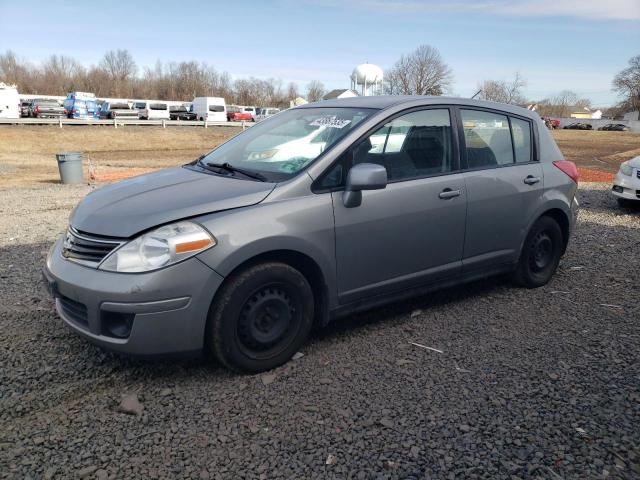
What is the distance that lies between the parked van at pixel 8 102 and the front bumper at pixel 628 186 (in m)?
43.8

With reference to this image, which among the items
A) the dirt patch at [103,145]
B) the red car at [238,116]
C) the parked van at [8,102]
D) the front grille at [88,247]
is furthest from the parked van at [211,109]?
the front grille at [88,247]

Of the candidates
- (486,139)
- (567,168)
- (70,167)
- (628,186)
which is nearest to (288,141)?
(486,139)

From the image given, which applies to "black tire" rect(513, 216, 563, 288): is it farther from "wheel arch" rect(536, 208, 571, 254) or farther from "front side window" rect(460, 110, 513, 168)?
"front side window" rect(460, 110, 513, 168)

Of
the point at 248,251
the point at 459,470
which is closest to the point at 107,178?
the point at 248,251

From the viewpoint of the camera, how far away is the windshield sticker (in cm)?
374

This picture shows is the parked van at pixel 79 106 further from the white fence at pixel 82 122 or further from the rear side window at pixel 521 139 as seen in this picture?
the rear side window at pixel 521 139

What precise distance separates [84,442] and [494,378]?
7.93 ft

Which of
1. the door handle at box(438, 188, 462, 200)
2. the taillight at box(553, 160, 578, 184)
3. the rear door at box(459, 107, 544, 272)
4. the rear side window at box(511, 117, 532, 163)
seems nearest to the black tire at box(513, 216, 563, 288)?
the rear door at box(459, 107, 544, 272)

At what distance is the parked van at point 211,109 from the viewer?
50.1 meters

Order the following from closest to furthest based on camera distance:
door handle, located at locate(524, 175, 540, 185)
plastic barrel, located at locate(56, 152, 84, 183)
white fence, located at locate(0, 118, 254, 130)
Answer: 1. door handle, located at locate(524, 175, 540, 185)
2. plastic barrel, located at locate(56, 152, 84, 183)
3. white fence, located at locate(0, 118, 254, 130)

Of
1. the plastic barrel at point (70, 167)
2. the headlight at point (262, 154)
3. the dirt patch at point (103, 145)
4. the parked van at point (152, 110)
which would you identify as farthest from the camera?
the parked van at point (152, 110)

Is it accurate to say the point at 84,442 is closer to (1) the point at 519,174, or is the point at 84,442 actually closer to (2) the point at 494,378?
(2) the point at 494,378

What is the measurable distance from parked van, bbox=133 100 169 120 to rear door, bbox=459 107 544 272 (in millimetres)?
Result: 49187

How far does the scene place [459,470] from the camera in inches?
94.4
